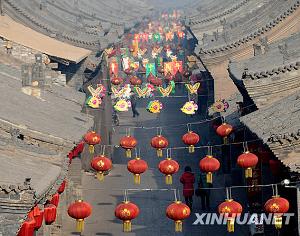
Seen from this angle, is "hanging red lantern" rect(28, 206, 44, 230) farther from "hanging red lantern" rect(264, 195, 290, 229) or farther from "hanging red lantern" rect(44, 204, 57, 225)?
"hanging red lantern" rect(264, 195, 290, 229)

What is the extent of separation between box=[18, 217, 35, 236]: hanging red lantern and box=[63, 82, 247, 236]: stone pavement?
11.5m

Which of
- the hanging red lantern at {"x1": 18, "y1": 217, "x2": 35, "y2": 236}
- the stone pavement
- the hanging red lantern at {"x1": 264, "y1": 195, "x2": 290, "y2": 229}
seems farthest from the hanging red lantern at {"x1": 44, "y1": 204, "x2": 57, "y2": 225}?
the stone pavement

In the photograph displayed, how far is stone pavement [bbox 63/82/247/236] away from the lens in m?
31.7

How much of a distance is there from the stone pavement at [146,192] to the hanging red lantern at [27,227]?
1153 cm

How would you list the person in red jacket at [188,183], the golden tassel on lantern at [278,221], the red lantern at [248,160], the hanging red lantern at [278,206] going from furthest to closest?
the person in red jacket at [188,183] < the red lantern at [248,160] < the golden tassel on lantern at [278,221] < the hanging red lantern at [278,206]

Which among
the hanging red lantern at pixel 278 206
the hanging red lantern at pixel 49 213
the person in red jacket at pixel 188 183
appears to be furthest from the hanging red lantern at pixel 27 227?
the person in red jacket at pixel 188 183

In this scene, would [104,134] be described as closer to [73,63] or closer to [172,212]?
[73,63]

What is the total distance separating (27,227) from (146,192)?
1792cm

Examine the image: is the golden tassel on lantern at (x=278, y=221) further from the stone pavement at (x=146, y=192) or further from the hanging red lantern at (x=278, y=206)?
the stone pavement at (x=146, y=192)

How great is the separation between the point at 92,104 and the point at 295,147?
16.0m

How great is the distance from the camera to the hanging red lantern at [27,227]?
19.3m

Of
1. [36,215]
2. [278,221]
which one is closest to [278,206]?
[278,221]

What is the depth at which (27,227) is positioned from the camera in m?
19.5

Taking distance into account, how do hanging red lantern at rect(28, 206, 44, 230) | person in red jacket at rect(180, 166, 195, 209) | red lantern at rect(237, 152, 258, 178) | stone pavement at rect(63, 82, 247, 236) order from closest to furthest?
hanging red lantern at rect(28, 206, 44, 230) < red lantern at rect(237, 152, 258, 178) < stone pavement at rect(63, 82, 247, 236) < person in red jacket at rect(180, 166, 195, 209)
